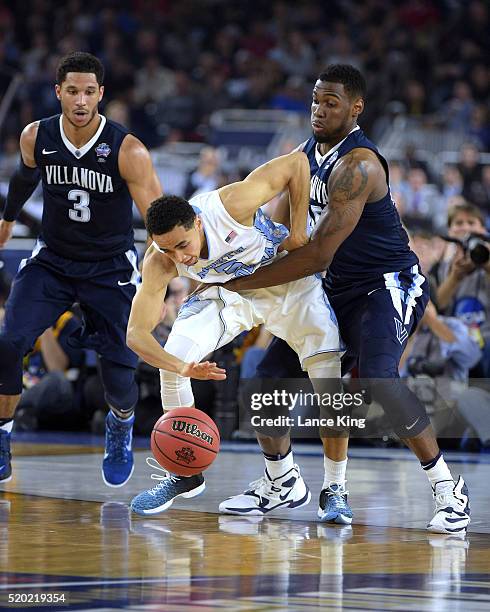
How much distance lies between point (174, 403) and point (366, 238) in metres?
1.20

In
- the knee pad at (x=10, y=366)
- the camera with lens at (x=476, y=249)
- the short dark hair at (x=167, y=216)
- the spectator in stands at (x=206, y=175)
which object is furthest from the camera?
the spectator in stands at (x=206, y=175)

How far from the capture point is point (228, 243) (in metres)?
5.70

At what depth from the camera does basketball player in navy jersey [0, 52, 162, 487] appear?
671 centimetres

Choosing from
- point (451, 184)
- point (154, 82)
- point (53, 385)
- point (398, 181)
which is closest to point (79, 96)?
point (53, 385)

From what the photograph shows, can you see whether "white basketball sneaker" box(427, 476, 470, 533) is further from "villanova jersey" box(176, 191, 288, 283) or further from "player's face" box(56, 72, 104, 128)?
"player's face" box(56, 72, 104, 128)

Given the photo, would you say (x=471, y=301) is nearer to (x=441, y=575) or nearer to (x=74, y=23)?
(x=441, y=575)

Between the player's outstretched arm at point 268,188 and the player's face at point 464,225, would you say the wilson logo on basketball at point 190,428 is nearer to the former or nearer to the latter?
the player's outstretched arm at point 268,188

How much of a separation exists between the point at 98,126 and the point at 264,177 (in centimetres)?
135

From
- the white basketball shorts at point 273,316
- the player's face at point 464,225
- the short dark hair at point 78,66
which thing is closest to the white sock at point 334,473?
the white basketball shorts at point 273,316

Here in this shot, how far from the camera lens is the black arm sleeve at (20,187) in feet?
22.9

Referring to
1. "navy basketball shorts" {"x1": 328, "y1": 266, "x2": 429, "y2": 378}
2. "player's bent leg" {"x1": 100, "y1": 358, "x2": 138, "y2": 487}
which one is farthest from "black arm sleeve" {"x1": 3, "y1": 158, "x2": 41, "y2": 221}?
"navy basketball shorts" {"x1": 328, "y1": 266, "x2": 429, "y2": 378}

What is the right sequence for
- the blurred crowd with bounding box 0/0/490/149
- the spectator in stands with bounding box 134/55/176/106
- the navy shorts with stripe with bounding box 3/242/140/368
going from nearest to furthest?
the navy shorts with stripe with bounding box 3/242/140/368 < the blurred crowd with bounding box 0/0/490/149 < the spectator in stands with bounding box 134/55/176/106

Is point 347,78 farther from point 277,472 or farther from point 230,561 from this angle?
point 230,561

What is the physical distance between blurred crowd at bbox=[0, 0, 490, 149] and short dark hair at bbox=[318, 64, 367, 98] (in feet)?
34.4
